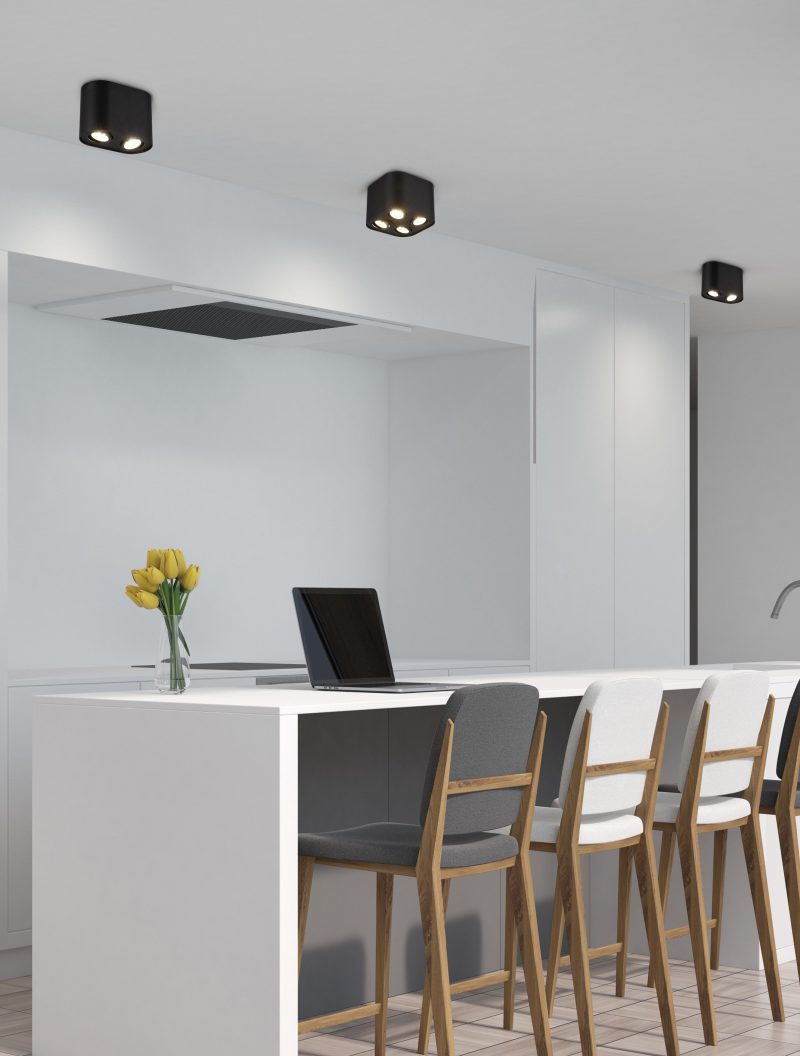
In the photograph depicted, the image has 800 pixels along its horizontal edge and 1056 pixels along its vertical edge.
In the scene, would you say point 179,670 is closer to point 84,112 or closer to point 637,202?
point 84,112

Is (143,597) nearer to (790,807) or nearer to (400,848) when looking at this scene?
(400,848)

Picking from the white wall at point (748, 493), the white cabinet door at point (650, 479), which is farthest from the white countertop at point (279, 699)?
the white wall at point (748, 493)

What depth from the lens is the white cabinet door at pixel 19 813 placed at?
445 cm

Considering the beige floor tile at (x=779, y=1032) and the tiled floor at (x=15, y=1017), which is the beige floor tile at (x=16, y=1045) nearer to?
the tiled floor at (x=15, y=1017)

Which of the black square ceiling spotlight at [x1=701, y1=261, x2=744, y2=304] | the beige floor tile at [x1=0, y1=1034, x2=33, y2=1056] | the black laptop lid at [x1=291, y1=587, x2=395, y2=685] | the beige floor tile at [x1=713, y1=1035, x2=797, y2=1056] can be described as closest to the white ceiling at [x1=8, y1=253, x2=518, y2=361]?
the black square ceiling spotlight at [x1=701, y1=261, x2=744, y2=304]

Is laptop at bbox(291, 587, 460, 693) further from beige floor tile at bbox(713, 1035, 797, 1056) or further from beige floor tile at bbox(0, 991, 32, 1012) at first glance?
beige floor tile at bbox(0, 991, 32, 1012)

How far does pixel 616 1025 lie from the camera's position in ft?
13.0

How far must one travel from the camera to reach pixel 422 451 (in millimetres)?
6730

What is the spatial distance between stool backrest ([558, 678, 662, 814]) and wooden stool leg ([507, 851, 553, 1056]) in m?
0.23

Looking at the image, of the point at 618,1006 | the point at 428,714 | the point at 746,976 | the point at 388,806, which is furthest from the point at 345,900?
the point at 746,976

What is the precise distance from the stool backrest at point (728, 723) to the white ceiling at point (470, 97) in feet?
5.54

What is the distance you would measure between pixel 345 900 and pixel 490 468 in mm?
2805

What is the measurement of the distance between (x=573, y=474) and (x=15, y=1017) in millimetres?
3412

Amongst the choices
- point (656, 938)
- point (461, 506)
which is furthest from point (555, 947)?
point (461, 506)
